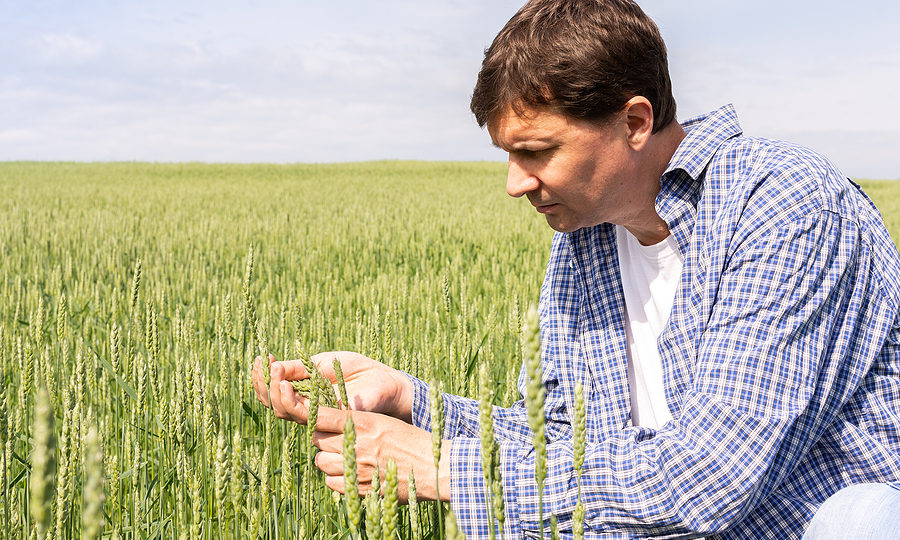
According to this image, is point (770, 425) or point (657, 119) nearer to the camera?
point (770, 425)

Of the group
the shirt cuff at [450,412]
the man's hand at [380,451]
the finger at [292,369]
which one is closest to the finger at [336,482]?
the man's hand at [380,451]

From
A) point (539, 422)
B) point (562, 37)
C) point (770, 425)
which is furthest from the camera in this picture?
point (562, 37)

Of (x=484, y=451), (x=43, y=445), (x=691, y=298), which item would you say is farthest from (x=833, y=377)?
(x=43, y=445)

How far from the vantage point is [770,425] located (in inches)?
43.9

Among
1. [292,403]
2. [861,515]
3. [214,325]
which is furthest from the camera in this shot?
[214,325]

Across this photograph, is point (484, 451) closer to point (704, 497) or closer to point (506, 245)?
point (704, 497)

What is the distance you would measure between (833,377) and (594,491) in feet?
1.41

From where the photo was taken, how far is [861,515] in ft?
3.51

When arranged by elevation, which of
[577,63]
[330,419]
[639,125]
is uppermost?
[577,63]

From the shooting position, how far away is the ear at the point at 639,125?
4.92 ft

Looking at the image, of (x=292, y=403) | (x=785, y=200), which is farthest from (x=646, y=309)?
(x=292, y=403)

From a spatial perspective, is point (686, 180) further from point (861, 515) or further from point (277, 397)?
point (277, 397)

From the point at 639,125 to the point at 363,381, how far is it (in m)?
0.78

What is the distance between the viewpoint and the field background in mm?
1363
